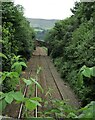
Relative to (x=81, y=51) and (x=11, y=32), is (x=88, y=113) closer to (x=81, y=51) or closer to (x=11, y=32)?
(x=81, y=51)

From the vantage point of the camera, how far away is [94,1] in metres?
11.9

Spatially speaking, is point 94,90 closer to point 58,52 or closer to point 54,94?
point 54,94

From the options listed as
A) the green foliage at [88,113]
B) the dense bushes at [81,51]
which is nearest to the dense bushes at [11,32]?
the dense bushes at [81,51]

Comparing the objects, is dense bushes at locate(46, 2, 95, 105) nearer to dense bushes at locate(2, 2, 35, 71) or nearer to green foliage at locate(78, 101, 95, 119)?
dense bushes at locate(2, 2, 35, 71)

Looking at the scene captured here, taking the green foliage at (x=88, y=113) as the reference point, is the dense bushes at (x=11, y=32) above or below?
below

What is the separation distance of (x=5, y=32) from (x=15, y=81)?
329 inches

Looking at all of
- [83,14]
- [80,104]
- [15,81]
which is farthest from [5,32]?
[15,81]

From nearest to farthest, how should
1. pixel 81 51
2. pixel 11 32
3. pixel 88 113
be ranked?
pixel 88 113 → pixel 81 51 → pixel 11 32

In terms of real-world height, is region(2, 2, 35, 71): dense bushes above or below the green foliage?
below

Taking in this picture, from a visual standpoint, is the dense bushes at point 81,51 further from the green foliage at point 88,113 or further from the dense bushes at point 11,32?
the green foliage at point 88,113

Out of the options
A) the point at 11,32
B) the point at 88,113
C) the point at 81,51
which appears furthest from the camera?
the point at 11,32

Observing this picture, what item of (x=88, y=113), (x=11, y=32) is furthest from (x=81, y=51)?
(x=88, y=113)

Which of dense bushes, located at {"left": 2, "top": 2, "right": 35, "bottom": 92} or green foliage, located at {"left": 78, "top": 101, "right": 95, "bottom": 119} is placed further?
dense bushes, located at {"left": 2, "top": 2, "right": 35, "bottom": 92}

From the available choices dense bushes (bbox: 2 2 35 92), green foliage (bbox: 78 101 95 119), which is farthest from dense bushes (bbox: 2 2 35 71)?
green foliage (bbox: 78 101 95 119)
